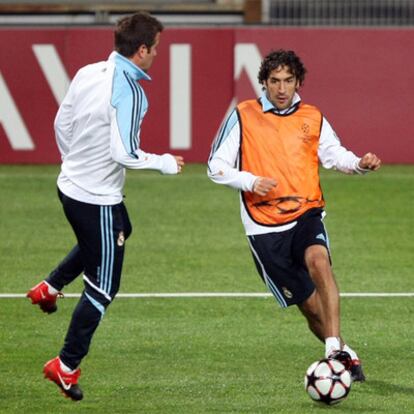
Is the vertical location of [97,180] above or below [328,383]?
above

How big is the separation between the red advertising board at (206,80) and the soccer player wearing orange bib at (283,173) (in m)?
11.7

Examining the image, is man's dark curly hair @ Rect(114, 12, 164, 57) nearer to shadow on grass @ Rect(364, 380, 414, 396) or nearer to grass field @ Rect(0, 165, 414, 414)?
grass field @ Rect(0, 165, 414, 414)

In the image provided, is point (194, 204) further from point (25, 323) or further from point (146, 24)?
point (146, 24)

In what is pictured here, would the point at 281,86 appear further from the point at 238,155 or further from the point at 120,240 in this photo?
the point at 120,240

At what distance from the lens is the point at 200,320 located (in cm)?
1126

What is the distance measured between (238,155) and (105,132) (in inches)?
44.1

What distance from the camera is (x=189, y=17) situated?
23.1m

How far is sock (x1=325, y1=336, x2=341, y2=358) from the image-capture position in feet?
28.8

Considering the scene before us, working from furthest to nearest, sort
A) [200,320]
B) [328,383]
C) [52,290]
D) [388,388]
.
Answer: [200,320] → [52,290] → [388,388] → [328,383]

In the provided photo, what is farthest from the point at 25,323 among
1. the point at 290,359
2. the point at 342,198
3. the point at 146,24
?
the point at 342,198

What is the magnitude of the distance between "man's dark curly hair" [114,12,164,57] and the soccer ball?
2104 millimetres

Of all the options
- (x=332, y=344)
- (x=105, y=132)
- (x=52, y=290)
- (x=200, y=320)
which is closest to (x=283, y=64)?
(x=105, y=132)

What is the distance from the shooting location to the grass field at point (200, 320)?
348 inches

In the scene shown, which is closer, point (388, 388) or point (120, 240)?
point (120, 240)
